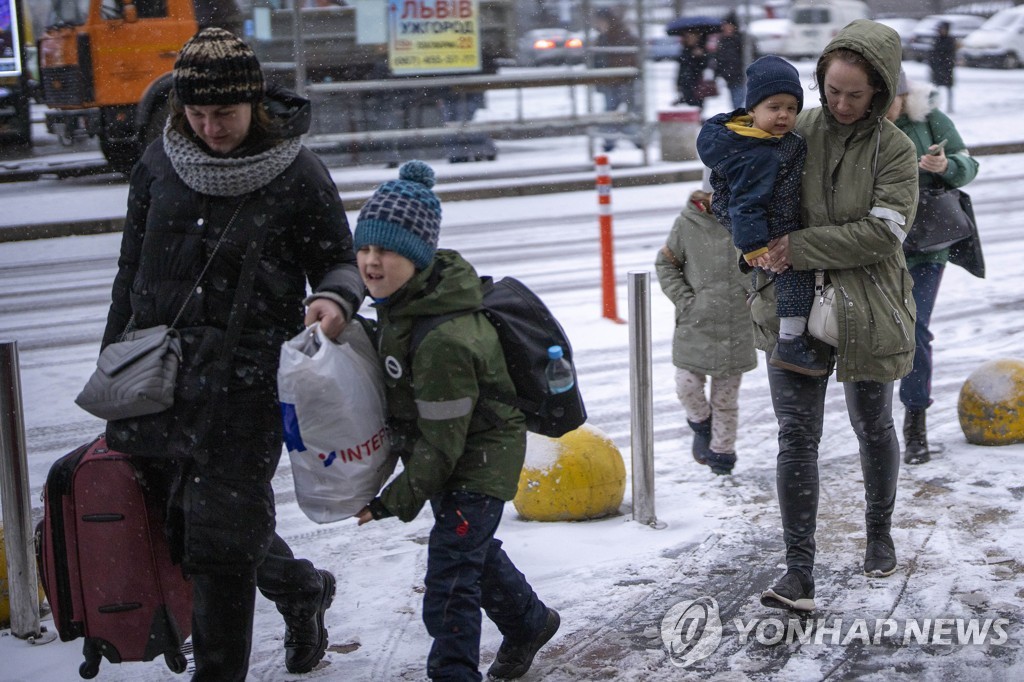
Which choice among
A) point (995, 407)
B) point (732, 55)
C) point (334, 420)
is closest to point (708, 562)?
point (334, 420)

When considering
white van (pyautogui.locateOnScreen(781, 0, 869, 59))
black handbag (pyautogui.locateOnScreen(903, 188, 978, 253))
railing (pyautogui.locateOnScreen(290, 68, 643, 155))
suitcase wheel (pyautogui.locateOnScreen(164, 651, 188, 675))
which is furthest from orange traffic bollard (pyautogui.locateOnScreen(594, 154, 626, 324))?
white van (pyautogui.locateOnScreen(781, 0, 869, 59))

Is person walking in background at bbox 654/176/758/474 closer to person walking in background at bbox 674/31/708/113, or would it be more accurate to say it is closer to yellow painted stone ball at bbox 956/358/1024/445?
yellow painted stone ball at bbox 956/358/1024/445

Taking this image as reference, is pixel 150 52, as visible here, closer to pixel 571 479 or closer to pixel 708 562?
pixel 571 479

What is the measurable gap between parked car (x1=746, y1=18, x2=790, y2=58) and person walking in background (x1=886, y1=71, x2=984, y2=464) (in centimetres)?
2852

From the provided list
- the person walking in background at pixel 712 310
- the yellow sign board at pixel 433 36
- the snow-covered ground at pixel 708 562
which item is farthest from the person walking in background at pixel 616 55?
the person walking in background at pixel 712 310

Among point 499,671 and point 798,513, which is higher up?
point 798,513

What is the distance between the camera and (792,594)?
12.9ft

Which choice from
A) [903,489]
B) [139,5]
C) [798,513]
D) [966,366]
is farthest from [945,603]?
[139,5]

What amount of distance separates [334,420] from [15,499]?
163cm

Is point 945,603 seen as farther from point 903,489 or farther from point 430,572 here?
point 430,572

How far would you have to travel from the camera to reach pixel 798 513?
4031 mm

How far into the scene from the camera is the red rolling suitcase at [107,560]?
3.19 meters

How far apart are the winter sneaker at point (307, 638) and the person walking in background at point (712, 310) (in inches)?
91.8

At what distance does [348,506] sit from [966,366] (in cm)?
539
